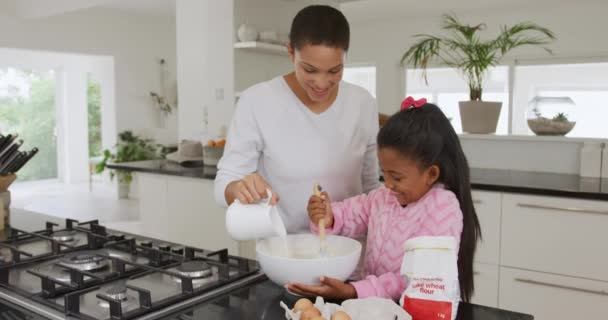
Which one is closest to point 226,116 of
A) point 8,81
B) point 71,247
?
point 71,247

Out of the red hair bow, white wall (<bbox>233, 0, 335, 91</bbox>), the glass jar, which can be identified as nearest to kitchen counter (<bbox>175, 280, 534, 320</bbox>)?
the red hair bow

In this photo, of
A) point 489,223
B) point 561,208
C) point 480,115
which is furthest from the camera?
point 480,115

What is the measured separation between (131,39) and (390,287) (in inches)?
300

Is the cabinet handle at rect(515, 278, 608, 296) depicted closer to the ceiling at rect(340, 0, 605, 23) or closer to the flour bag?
the flour bag

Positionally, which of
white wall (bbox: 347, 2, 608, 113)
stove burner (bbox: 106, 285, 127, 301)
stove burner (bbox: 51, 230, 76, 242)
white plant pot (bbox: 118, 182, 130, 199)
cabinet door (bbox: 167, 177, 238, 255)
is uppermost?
white wall (bbox: 347, 2, 608, 113)

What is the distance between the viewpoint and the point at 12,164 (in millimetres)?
1806

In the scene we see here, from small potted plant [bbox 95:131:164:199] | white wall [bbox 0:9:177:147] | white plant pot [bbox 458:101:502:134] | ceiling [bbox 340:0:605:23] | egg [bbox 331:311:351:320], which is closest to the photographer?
egg [bbox 331:311:351:320]

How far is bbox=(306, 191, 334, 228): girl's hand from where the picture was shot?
4.26ft

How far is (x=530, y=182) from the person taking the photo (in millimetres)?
2498

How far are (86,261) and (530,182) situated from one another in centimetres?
202

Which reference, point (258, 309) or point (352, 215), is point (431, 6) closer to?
point (352, 215)

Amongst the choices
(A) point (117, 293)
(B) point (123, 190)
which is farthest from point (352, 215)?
(B) point (123, 190)

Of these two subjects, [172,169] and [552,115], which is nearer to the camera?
[552,115]

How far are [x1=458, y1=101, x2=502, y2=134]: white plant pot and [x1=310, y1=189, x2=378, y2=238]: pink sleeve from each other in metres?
1.84
